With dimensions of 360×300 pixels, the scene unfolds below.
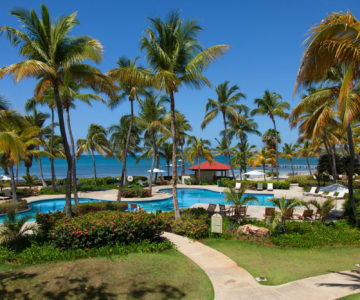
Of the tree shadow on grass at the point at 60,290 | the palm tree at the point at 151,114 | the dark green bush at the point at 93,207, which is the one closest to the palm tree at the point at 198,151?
the palm tree at the point at 151,114

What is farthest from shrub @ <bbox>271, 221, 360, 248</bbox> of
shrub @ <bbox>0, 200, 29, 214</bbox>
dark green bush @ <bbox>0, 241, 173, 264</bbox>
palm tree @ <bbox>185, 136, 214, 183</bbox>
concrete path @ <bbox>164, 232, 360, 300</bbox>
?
palm tree @ <bbox>185, 136, 214, 183</bbox>

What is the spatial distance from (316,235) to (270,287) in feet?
17.3

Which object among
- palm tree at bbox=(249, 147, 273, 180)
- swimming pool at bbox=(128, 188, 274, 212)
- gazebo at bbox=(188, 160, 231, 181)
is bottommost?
swimming pool at bbox=(128, 188, 274, 212)

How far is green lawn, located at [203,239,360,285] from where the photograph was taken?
7.53 meters

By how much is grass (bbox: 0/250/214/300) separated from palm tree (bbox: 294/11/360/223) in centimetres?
572

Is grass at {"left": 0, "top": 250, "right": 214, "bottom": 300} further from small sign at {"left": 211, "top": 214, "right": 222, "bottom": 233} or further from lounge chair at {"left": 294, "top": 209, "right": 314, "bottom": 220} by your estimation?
lounge chair at {"left": 294, "top": 209, "right": 314, "bottom": 220}

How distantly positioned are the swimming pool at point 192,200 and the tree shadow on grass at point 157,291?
45.8ft

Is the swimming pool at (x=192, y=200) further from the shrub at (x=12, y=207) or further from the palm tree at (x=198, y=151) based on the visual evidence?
the shrub at (x=12, y=207)

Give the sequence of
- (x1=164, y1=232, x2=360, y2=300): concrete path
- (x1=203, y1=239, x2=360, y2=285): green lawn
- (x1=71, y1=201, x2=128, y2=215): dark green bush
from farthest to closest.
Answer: (x1=71, y1=201, x2=128, y2=215): dark green bush
(x1=203, y1=239, x2=360, y2=285): green lawn
(x1=164, y1=232, x2=360, y2=300): concrete path

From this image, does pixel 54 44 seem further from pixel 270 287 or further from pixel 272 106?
pixel 272 106

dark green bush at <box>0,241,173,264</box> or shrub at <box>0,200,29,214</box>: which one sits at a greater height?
shrub at <box>0,200,29,214</box>

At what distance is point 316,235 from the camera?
1076 centimetres

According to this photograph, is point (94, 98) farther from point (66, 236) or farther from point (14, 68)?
point (66, 236)

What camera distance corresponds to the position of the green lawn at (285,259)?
24.7 ft
